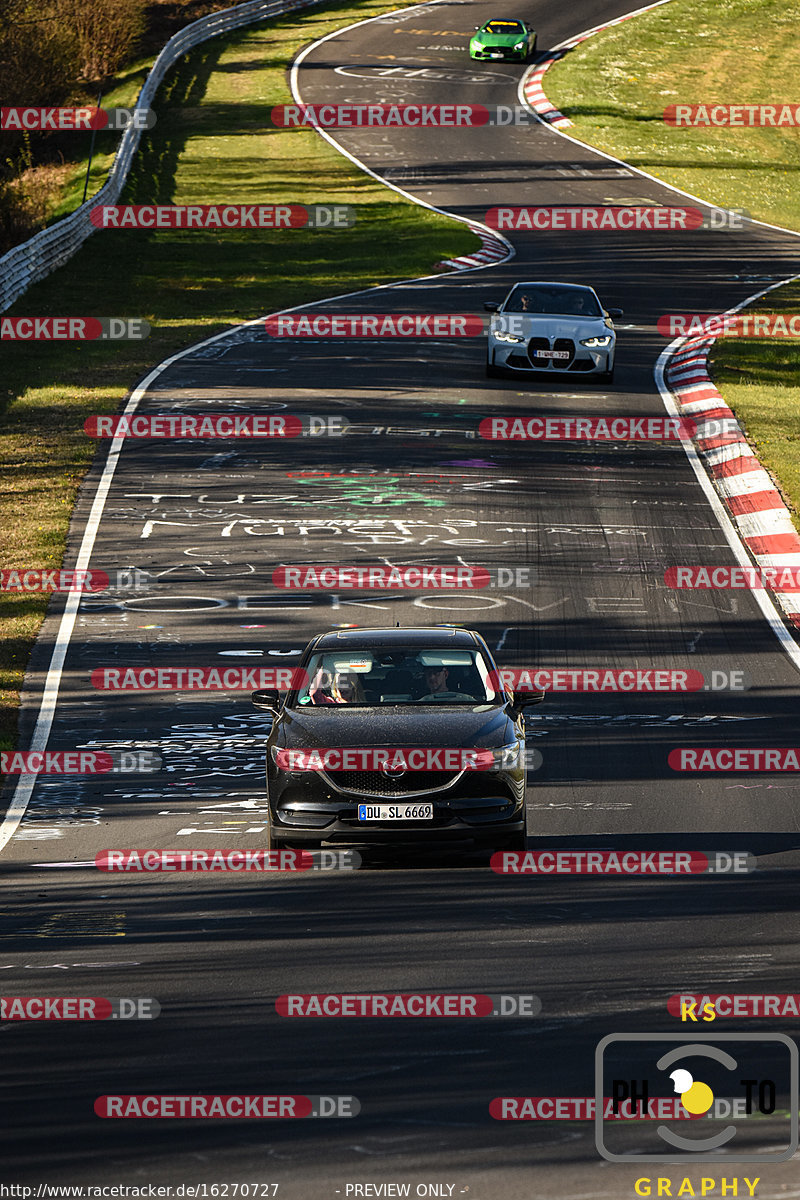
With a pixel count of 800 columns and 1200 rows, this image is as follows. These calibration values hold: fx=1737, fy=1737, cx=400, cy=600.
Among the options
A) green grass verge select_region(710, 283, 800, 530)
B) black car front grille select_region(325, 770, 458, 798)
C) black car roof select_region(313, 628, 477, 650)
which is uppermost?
black car roof select_region(313, 628, 477, 650)

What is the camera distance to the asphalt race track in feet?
22.9

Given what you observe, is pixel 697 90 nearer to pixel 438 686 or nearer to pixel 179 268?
pixel 179 268

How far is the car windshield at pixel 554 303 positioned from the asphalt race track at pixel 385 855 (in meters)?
1.21

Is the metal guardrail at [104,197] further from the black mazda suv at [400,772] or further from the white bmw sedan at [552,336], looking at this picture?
the black mazda suv at [400,772]

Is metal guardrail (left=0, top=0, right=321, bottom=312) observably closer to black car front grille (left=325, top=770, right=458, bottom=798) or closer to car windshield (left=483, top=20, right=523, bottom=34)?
car windshield (left=483, top=20, right=523, bottom=34)

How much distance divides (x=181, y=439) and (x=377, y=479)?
3.62 m

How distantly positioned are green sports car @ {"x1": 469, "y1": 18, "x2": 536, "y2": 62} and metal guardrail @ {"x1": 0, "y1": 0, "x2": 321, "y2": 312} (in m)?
10.7

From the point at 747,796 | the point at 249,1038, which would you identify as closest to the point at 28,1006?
the point at 249,1038

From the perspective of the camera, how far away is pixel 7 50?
4759 cm

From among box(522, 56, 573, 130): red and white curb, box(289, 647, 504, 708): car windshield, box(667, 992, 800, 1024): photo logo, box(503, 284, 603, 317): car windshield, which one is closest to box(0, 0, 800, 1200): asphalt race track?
box(667, 992, 800, 1024): photo logo

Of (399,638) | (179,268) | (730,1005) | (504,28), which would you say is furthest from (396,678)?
(504,28)

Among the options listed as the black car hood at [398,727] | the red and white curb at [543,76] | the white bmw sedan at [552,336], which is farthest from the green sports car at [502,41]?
the black car hood at [398,727]

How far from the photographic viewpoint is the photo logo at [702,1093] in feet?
21.7

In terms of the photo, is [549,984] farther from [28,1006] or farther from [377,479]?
[377,479]
